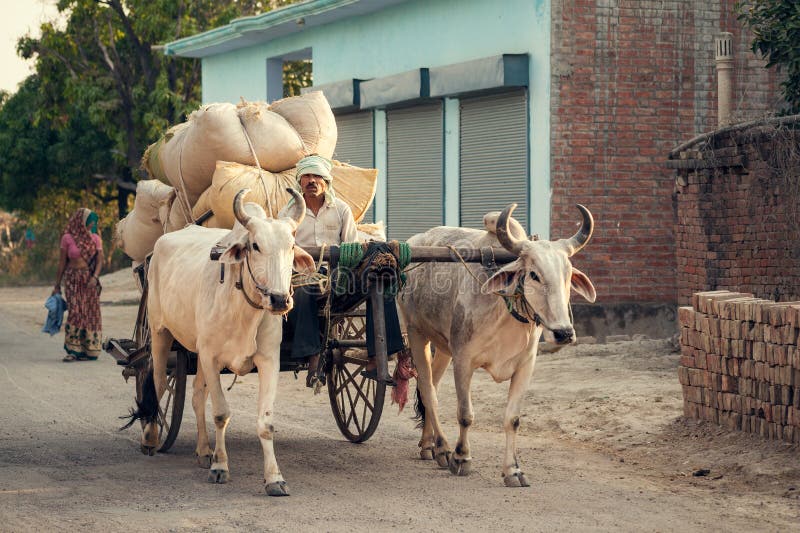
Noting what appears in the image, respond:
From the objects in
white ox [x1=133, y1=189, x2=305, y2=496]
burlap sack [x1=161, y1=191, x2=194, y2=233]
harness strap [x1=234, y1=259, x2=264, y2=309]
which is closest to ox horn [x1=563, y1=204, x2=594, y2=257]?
white ox [x1=133, y1=189, x2=305, y2=496]

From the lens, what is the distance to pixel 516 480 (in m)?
7.32

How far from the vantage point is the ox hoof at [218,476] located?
7.43 m

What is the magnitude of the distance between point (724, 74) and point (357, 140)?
22.2 ft

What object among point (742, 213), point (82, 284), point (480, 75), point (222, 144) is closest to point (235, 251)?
point (222, 144)

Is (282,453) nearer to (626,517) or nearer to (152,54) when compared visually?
(626,517)

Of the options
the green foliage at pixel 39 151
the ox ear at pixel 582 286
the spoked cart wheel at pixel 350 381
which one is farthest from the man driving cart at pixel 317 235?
the green foliage at pixel 39 151

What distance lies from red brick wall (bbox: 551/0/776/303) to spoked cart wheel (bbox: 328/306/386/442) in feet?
15.9

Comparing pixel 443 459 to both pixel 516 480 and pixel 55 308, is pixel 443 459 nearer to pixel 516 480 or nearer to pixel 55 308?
pixel 516 480

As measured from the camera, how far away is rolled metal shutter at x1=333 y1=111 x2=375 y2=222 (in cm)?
1809

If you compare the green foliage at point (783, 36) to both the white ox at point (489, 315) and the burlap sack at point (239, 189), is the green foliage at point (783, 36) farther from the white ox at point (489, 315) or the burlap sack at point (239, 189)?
the burlap sack at point (239, 189)

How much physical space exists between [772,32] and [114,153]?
21648 millimetres

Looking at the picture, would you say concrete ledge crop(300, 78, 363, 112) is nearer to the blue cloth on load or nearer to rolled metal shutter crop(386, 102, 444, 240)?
rolled metal shutter crop(386, 102, 444, 240)

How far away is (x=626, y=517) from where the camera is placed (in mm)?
6477

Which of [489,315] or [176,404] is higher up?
[489,315]
